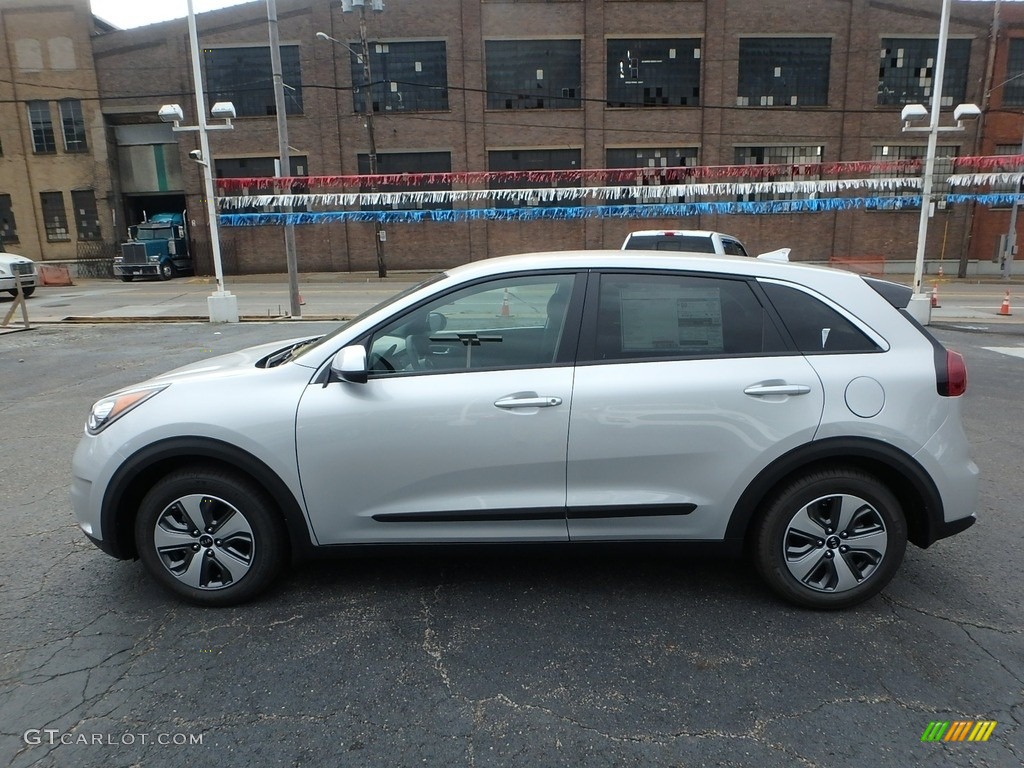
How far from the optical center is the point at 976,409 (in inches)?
290

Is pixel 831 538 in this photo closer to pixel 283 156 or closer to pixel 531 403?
pixel 531 403

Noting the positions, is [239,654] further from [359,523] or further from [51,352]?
[51,352]

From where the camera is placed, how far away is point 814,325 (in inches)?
133

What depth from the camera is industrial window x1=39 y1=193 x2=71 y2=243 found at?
34250 millimetres

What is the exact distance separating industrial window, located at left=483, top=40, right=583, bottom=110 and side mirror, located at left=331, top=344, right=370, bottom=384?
30.6 m

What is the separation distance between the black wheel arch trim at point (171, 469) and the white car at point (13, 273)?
2099 cm

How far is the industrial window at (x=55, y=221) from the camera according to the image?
3425 centimetres

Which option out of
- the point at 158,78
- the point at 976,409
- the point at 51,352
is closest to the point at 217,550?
the point at 976,409

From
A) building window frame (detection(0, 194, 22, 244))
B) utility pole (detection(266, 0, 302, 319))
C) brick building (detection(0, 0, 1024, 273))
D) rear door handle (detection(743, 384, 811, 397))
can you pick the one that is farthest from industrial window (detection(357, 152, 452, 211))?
rear door handle (detection(743, 384, 811, 397))

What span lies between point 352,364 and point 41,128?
129 ft

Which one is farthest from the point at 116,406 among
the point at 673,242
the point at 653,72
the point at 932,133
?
the point at 653,72

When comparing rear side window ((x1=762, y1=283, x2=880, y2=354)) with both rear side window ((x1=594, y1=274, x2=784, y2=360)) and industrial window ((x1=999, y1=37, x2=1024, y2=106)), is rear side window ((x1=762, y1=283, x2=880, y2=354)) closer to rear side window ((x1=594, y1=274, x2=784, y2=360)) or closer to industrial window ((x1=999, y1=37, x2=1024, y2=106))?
rear side window ((x1=594, y1=274, x2=784, y2=360))

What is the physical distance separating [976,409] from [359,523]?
271 inches

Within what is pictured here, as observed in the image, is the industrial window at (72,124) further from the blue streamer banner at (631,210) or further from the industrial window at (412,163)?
the blue streamer banner at (631,210)
